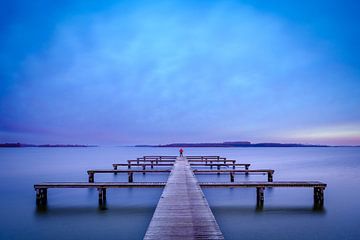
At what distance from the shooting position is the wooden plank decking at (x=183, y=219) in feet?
17.7

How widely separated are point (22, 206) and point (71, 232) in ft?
17.7

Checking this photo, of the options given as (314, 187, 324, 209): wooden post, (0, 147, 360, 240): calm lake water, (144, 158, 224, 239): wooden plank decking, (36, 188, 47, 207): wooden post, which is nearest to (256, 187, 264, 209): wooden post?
(0, 147, 360, 240): calm lake water

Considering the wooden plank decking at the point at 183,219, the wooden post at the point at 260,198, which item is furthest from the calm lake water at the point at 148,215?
the wooden plank decking at the point at 183,219

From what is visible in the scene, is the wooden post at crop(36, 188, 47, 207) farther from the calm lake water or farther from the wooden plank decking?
the wooden plank decking

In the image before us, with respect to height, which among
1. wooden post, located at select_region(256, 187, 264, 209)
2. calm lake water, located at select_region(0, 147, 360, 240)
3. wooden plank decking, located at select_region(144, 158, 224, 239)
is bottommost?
calm lake water, located at select_region(0, 147, 360, 240)

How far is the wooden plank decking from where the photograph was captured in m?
5.38

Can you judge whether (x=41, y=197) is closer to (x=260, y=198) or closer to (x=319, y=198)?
(x=260, y=198)

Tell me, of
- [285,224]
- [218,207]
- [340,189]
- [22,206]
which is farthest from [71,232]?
[340,189]

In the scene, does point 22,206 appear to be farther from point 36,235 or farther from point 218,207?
point 218,207

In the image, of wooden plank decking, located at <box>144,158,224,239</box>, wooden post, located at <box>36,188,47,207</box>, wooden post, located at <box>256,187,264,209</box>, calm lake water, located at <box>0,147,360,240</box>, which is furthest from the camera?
wooden post, located at <box>256,187,264,209</box>

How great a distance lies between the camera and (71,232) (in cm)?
907

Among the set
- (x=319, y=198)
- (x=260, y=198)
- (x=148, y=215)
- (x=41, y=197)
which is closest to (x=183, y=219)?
(x=148, y=215)

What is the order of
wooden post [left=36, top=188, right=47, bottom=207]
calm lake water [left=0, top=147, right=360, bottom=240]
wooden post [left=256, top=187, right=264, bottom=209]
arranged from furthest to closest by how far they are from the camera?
wooden post [left=256, top=187, right=264, bottom=209] → wooden post [left=36, top=188, right=47, bottom=207] → calm lake water [left=0, top=147, right=360, bottom=240]

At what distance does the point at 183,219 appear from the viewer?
6301mm
